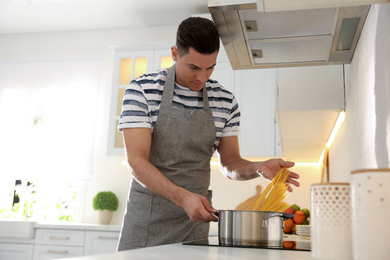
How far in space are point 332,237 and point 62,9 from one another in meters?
3.95

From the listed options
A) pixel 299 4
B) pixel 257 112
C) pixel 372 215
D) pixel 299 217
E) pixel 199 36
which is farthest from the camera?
pixel 257 112

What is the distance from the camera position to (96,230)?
11.1ft

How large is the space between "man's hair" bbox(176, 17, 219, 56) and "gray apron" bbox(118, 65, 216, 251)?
0.17 metres

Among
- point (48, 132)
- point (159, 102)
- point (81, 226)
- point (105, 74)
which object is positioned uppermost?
point (105, 74)

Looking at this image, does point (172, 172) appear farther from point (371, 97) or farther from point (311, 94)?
point (311, 94)

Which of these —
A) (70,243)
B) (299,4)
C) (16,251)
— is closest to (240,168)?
(299,4)

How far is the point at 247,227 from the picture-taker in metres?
1.13

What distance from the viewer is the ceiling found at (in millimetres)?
Answer: 3896

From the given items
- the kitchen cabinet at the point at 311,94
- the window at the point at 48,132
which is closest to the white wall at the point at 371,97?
the kitchen cabinet at the point at 311,94

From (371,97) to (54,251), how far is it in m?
2.88

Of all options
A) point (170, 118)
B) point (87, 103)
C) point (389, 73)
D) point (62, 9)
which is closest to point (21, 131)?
point (87, 103)

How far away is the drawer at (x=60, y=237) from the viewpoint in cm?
343

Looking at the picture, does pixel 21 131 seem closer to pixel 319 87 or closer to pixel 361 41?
pixel 319 87

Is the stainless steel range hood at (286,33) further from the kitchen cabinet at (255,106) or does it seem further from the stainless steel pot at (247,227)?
the kitchen cabinet at (255,106)
